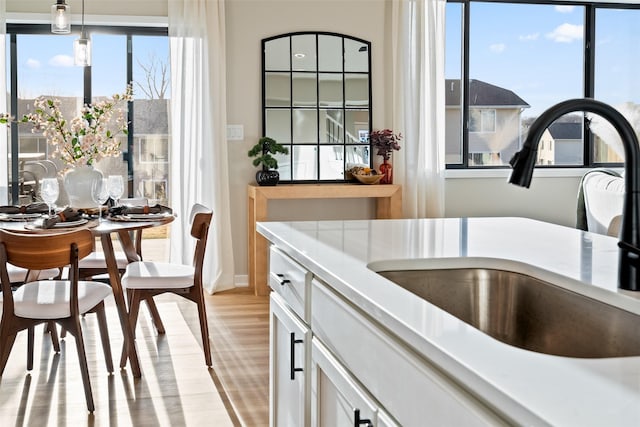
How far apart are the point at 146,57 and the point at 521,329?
4958 millimetres

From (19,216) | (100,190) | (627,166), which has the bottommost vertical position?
(19,216)

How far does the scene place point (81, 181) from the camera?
13.0ft

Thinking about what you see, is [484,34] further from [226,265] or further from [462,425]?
[462,425]

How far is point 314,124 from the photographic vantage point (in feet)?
19.5

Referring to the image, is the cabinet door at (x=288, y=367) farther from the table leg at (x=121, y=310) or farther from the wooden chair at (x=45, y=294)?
the table leg at (x=121, y=310)

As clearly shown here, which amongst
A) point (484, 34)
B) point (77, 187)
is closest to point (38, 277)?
point (77, 187)

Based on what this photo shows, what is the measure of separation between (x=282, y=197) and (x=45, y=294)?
249cm

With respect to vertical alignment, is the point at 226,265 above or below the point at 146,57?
below

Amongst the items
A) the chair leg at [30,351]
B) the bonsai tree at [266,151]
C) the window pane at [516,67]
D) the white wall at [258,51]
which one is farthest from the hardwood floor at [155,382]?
the window pane at [516,67]

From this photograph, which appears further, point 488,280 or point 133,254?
point 133,254

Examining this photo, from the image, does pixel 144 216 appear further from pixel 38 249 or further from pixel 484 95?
pixel 484 95

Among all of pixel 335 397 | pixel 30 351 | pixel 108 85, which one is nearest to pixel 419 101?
pixel 108 85

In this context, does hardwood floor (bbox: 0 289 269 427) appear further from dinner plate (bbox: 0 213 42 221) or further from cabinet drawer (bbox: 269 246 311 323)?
cabinet drawer (bbox: 269 246 311 323)

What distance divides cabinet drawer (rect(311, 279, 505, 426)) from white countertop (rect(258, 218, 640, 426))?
39 millimetres
